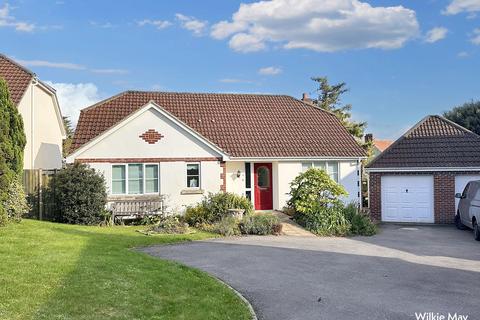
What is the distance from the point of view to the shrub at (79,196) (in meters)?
18.3

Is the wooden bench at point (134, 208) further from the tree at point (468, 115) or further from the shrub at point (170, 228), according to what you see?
the tree at point (468, 115)

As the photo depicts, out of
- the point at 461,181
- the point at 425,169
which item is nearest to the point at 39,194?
the point at 425,169

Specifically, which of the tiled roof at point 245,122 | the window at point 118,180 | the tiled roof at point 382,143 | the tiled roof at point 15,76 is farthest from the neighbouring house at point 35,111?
the tiled roof at point 382,143

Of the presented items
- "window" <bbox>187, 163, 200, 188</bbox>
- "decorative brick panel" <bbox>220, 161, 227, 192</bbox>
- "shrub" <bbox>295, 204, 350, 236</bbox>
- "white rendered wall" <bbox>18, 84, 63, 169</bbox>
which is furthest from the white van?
"white rendered wall" <bbox>18, 84, 63, 169</bbox>

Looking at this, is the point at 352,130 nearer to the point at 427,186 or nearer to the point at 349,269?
the point at 427,186

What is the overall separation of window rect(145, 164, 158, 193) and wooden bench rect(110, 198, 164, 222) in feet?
2.33

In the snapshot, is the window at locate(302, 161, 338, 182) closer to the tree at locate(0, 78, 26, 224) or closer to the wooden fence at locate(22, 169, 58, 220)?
the wooden fence at locate(22, 169, 58, 220)

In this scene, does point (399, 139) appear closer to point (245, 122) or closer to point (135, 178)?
point (245, 122)

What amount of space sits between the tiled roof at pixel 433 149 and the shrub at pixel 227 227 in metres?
8.90

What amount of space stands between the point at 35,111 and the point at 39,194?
21.1 ft

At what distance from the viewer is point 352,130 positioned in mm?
39375

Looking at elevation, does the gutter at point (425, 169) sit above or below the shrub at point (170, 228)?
above

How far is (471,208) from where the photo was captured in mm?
17719

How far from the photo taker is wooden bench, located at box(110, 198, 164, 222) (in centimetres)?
1941
